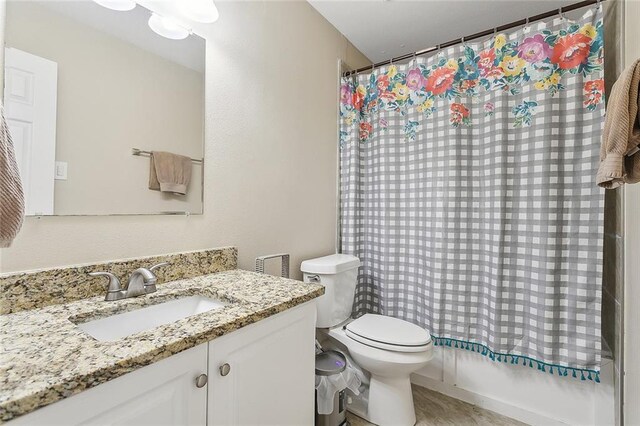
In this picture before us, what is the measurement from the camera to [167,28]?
1177 mm

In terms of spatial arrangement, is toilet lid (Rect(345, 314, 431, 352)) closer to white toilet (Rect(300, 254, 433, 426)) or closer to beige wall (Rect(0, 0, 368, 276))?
white toilet (Rect(300, 254, 433, 426))

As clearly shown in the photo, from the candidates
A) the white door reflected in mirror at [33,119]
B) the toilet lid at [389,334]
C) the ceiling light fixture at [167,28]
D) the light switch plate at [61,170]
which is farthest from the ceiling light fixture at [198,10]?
the toilet lid at [389,334]

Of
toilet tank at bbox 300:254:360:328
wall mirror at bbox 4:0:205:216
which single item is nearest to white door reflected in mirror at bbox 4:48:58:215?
wall mirror at bbox 4:0:205:216

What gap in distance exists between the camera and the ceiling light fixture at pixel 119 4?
1022 millimetres

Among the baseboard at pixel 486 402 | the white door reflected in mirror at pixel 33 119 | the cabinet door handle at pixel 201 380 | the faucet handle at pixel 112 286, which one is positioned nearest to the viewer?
the cabinet door handle at pixel 201 380

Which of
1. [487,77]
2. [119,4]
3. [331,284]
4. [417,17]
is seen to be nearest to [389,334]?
[331,284]

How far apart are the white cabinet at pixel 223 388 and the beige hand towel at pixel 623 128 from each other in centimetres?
103

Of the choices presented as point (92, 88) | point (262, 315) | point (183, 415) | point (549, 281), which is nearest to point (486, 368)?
point (549, 281)

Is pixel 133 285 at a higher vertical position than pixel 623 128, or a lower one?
lower

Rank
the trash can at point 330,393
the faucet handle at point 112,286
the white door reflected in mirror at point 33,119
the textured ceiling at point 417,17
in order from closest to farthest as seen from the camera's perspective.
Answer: the white door reflected in mirror at point 33,119
the faucet handle at point 112,286
the trash can at point 330,393
the textured ceiling at point 417,17

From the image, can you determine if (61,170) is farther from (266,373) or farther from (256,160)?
(266,373)

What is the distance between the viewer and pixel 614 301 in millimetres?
1411

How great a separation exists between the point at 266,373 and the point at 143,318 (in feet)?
1.41

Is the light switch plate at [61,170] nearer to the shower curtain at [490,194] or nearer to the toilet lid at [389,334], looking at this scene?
the toilet lid at [389,334]
